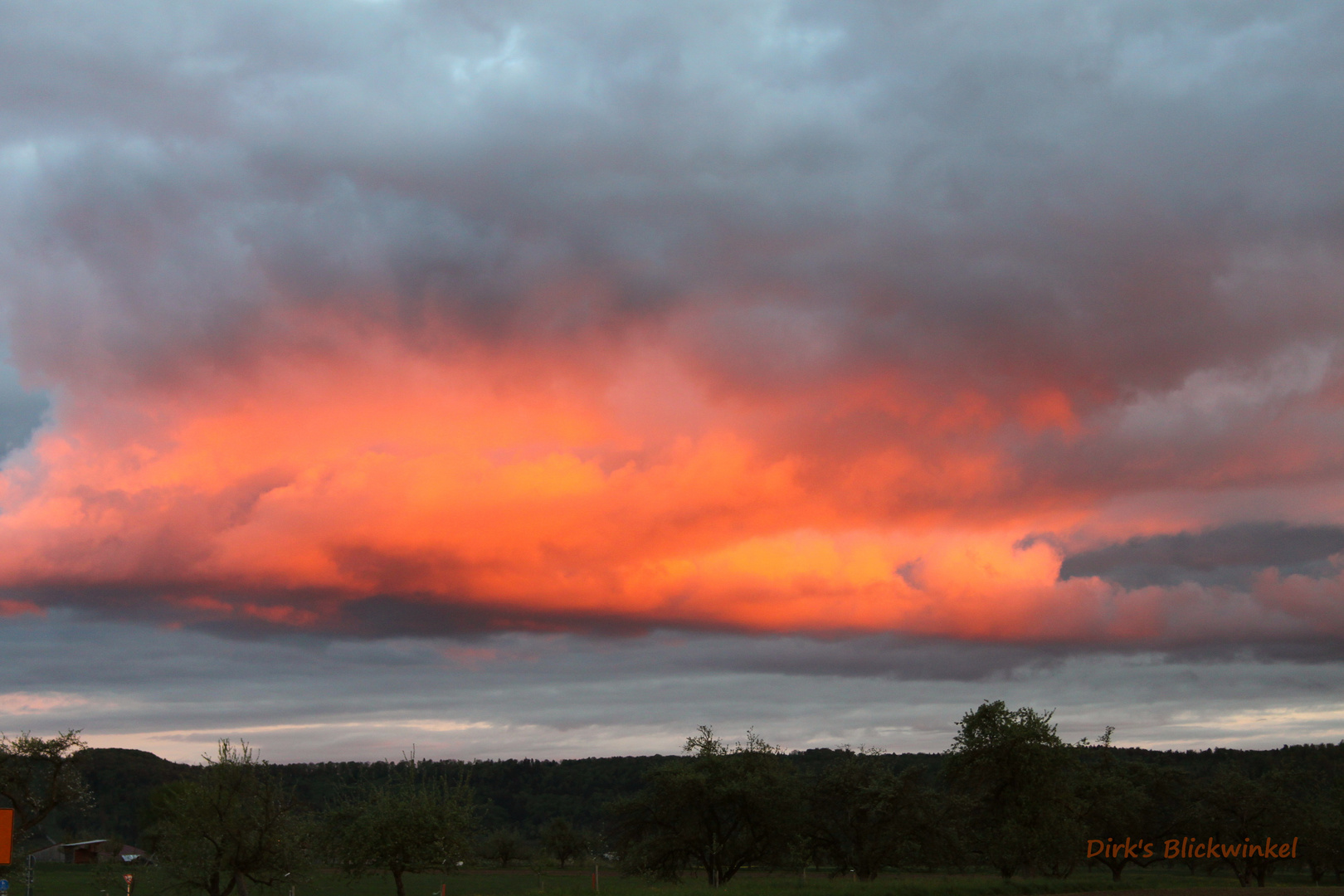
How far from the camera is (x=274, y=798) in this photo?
4784 centimetres

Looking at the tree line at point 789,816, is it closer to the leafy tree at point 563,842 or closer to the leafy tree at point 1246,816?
the leafy tree at point 1246,816

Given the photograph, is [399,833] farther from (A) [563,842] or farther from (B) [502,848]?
(B) [502,848]

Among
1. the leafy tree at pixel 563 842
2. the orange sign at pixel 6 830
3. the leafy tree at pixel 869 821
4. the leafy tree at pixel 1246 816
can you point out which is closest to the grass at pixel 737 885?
the leafy tree at pixel 869 821

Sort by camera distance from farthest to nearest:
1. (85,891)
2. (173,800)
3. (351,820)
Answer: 1. (85,891)
2. (351,820)
3. (173,800)

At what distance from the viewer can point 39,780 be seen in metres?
93.1

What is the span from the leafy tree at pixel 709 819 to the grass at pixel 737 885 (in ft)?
5.44

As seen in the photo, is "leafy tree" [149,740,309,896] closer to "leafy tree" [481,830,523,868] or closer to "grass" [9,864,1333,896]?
"grass" [9,864,1333,896]

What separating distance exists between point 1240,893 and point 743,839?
109 feet

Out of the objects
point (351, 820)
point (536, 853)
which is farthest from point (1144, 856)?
point (536, 853)

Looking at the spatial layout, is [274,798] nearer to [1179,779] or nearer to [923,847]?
[923,847]

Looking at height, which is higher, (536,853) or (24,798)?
(24,798)

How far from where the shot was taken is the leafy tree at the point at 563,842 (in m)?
168

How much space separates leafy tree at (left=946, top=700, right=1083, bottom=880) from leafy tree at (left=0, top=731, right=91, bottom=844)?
2853 inches

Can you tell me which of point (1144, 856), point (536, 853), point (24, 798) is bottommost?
point (536, 853)
